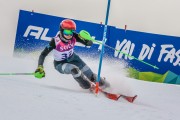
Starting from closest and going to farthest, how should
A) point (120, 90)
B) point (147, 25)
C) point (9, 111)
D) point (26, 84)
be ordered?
point (9, 111)
point (26, 84)
point (120, 90)
point (147, 25)

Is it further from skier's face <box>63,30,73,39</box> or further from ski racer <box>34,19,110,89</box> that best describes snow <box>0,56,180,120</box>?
skier's face <box>63,30,73,39</box>

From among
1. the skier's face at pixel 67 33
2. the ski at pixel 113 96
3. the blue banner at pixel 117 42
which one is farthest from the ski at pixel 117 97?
the blue banner at pixel 117 42

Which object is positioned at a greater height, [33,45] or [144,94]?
[33,45]

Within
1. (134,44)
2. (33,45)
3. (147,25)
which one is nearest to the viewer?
(33,45)

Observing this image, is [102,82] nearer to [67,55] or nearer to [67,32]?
[67,55]

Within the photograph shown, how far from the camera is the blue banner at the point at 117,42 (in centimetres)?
A: 602

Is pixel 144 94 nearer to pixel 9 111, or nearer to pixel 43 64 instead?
pixel 43 64

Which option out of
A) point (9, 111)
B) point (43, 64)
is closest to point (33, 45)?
point (43, 64)

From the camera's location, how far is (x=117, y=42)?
20.9 ft

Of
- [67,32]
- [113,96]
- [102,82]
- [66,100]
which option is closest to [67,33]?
[67,32]

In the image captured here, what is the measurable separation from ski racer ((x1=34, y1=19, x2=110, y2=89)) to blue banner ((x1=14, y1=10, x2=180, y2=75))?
130cm

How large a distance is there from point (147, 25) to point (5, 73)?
3.17 metres

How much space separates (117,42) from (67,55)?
202cm

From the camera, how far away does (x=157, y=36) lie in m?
6.47
